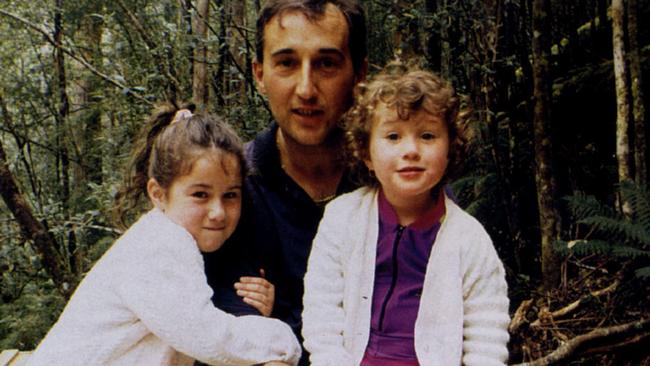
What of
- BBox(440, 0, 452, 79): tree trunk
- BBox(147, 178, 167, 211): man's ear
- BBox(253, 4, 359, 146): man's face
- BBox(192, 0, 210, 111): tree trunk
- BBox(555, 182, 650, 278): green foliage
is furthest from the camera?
BBox(192, 0, 210, 111): tree trunk

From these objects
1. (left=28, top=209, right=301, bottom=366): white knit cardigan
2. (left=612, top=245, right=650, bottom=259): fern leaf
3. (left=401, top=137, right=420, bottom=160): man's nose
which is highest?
(left=401, top=137, right=420, bottom=160): man's nose

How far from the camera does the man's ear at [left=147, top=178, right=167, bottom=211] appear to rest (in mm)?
2453

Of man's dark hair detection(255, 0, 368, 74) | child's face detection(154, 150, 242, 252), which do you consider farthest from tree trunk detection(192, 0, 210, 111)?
child's face detection(154, 150, 242, 252)

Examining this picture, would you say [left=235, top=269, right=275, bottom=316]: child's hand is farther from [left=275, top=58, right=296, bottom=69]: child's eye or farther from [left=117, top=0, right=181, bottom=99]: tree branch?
[left=117, top=0, right=181, bottom=99]: tree branch

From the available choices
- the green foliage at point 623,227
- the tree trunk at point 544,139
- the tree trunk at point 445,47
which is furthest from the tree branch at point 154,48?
the green foliage at point 623,227

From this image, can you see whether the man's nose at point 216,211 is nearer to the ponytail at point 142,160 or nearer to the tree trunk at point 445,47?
the ponytail at point 142,160

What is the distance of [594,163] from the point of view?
16.9 feet

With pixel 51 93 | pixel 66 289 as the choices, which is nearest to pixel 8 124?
pixel 51 93

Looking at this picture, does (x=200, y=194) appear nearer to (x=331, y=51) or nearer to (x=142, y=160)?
(x=142, y=160)

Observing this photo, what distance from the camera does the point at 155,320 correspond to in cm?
216

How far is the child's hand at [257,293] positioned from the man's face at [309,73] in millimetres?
560

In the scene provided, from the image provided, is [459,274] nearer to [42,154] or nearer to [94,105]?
[94,105]

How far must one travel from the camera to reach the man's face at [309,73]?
8.49 feet

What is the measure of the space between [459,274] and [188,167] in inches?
38.2
